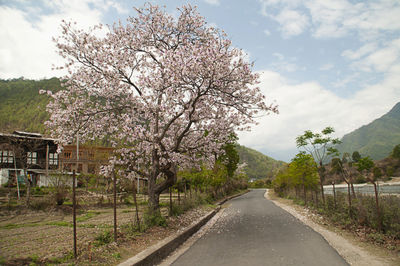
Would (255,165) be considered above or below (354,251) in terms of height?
above

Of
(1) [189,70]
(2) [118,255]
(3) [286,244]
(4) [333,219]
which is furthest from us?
(4) [333,219]

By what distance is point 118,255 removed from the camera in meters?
5.48

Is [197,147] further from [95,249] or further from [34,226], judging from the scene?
[34,226]

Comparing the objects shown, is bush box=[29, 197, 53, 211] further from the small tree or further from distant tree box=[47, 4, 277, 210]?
distant tree box=[47, 4, 277, 210]

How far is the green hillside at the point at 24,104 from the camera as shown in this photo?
50781mm

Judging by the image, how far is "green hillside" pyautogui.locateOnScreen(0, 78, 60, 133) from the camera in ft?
167

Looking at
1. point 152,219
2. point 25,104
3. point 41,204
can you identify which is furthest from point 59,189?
point 25,104

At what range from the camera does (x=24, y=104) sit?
58094mm

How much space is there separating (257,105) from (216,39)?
268cm

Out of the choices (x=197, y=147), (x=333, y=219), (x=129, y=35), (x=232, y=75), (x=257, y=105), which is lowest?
(x=333, y=219)

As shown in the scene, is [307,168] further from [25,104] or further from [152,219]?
[25,104]

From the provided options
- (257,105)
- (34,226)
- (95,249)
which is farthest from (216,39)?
(34,226)

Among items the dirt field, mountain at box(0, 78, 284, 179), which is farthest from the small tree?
mountain at box(0, 78, 284, 179)

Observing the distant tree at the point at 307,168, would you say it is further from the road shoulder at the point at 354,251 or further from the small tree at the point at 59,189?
the small tree at the point at 59,189
